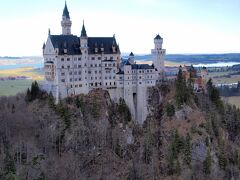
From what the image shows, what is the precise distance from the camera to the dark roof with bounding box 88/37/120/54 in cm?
8931

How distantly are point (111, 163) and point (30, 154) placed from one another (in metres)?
17.8

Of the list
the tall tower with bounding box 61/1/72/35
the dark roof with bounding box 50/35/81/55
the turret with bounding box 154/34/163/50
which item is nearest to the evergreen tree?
the turret with bounding box 154/34/163/50

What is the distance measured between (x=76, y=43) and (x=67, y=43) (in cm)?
214

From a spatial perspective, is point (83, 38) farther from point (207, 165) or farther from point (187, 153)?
point (207, 165)

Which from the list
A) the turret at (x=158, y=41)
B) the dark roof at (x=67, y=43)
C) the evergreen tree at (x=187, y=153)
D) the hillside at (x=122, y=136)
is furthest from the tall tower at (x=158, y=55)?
the evergreen tree at (x=187, y=153)

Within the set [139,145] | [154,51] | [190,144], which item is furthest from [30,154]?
[154,51]

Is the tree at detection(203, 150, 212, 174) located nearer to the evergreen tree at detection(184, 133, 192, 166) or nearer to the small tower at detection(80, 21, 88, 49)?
the evergreen tree at detection(184, 133, 192, 166)

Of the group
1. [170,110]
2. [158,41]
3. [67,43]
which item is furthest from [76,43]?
[170,110]

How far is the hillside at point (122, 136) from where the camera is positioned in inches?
3068

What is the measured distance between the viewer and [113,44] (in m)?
91.5

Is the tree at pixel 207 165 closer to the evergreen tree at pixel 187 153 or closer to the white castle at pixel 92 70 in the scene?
the evergreen tree at pixel 187 153

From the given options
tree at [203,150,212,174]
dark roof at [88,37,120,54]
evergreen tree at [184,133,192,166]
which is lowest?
tree at [203,150,212,174]

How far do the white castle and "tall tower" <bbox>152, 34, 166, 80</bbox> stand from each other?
154 inches

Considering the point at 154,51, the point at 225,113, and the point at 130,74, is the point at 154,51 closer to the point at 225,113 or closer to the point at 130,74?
the point at 130,74
